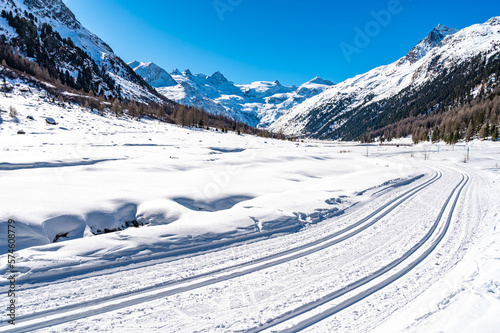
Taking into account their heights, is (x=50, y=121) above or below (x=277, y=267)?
above

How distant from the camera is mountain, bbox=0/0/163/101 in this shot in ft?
274

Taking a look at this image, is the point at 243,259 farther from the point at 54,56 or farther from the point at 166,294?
the point at 54,56

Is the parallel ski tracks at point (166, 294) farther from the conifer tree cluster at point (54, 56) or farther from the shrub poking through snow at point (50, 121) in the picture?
the conifer tree cluster at point (54, 56)

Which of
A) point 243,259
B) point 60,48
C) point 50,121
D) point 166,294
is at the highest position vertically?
point 60,48

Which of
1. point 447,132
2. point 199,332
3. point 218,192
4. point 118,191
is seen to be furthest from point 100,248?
point 447,132

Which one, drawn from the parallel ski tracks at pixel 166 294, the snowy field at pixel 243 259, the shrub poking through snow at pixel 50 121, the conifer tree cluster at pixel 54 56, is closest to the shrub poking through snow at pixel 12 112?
the shrub poking through snow at pixel 50 121

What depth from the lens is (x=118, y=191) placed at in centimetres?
862

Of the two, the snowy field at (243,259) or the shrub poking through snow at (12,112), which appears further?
the shrub poking through snow at (12,112)

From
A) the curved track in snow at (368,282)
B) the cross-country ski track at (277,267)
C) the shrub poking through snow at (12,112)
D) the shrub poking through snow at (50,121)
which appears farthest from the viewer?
the shrub poking through snow at (50,121)

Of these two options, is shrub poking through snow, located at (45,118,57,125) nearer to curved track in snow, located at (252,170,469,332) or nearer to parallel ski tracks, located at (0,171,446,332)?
parallel ski tracks, located at (0,171,446,332)

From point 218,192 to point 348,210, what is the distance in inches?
214

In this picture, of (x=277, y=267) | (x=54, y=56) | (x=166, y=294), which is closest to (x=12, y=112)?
(x=166, y=294)

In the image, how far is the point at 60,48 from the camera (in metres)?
101

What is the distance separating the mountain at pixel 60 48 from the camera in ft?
274
